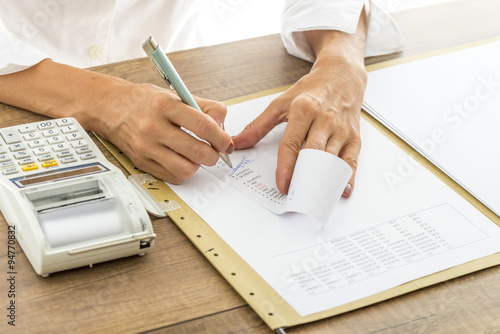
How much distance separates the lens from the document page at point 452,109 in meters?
0.86

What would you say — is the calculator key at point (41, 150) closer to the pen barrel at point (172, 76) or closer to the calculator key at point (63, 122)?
the calculator key at point (63, 122)

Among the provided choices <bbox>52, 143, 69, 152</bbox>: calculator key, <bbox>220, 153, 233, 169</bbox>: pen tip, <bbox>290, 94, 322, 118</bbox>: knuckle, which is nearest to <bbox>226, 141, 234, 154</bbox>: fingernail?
<bbox>220, 153, 233, 169</bbox>: pen tip

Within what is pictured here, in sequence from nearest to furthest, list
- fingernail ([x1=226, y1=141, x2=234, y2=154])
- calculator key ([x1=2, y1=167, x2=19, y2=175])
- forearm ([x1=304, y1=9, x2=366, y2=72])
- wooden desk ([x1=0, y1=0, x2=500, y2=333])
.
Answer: wooden desk ([x1=0, y1=0, x2=500, y2=333]) < calculator key ([x1=2, y1=167, x2=19, y2=175]) < fingernail ([x1=226, y1=141, x2=234, y2=154]) < forearm ([x1=304, y1=9, x2=366, y2=72])

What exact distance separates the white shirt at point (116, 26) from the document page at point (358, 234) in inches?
13.7

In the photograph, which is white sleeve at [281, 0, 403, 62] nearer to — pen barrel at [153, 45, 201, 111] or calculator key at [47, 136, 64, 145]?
pen barrel at [153, 45, 201, 111]

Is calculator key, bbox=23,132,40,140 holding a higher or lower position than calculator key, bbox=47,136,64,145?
higher

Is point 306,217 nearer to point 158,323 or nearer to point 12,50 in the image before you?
point 158,323

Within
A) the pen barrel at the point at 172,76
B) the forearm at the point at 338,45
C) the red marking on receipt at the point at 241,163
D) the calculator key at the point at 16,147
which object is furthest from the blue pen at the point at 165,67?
the forearm at the point at 338,45

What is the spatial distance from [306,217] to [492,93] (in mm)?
507

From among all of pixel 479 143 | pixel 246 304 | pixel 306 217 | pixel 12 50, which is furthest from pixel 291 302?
pixel 12 50

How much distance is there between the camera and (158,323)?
1.95 feet

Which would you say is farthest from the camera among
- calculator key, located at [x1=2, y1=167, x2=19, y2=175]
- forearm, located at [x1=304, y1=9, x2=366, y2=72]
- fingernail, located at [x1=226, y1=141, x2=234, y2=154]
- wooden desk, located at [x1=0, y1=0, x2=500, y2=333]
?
forearm, located at [x1=304, y1=9, x2=366, y2=72]

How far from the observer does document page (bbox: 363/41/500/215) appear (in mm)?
863

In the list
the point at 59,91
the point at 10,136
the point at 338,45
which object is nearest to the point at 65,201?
the point at 10,136
